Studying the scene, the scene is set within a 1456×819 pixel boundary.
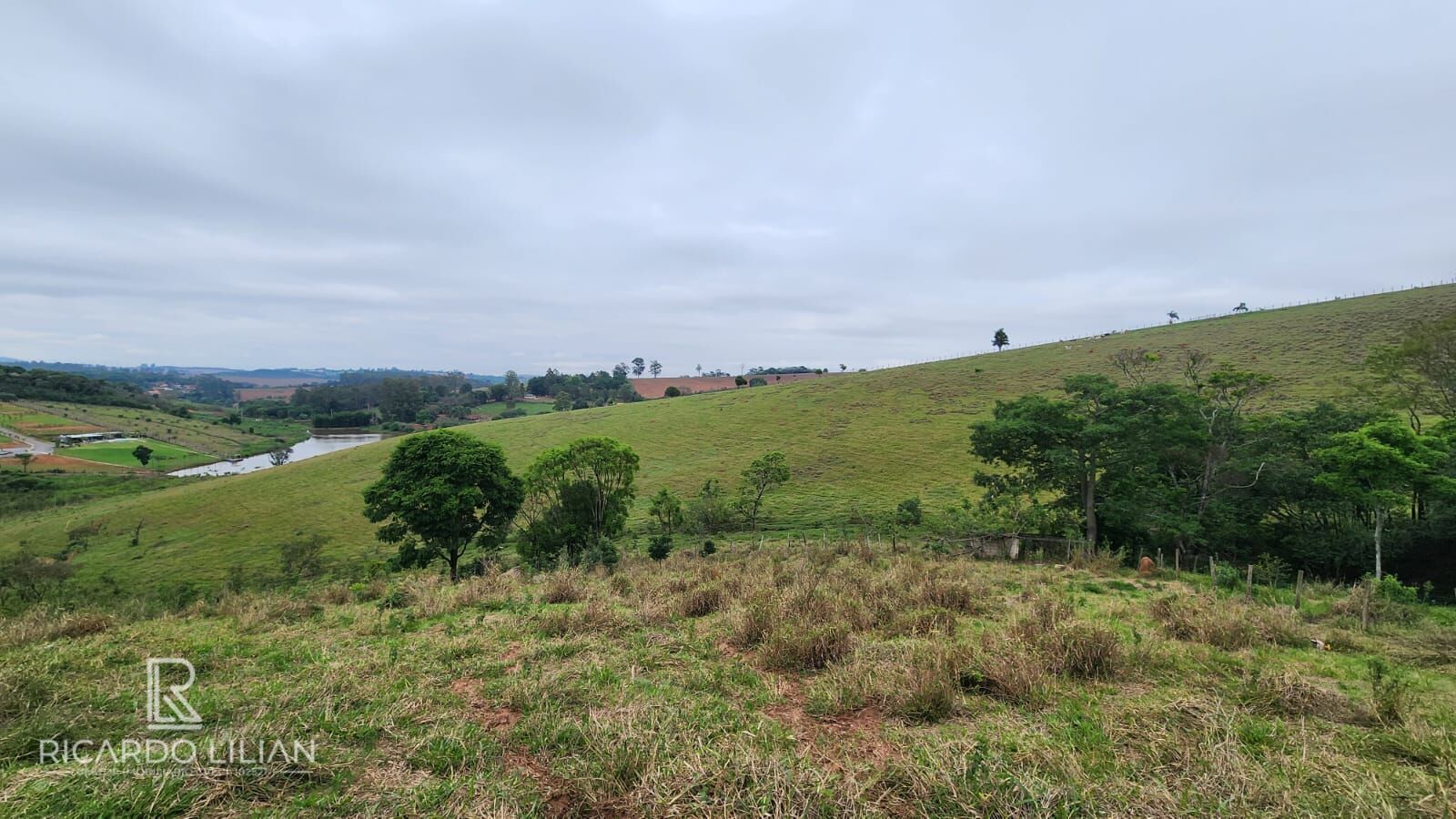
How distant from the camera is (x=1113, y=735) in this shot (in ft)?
14.4

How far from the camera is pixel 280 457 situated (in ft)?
239

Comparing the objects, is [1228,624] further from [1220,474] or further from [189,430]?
[189,430]

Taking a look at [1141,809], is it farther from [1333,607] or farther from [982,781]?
[1333,607]

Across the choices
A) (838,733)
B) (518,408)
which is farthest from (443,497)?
(518,408)

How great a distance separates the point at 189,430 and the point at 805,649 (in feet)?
406

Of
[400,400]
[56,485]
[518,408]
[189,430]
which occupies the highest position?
[400,400]

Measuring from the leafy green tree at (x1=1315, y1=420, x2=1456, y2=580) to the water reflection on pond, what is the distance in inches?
2878

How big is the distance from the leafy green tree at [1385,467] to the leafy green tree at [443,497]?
31019 millimetres

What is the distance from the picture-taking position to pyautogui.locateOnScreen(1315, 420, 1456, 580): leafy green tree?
52.5 ft

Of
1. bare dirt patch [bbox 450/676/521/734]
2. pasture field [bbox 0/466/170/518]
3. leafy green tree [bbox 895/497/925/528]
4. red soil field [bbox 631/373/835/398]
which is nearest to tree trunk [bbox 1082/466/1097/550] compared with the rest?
leafy green tree [bbox 895/497/925/528]

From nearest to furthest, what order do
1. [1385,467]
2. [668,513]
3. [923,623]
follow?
[923,623] → [1385,467] → [668,513]

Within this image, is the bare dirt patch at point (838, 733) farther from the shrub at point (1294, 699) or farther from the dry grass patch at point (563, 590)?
the dry grass patch at point (563, 590)

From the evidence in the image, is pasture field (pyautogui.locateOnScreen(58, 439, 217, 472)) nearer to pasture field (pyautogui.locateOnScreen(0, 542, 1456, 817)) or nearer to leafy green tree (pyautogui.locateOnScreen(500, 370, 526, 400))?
leafy green tree (pyautogui.locateOnScreen(500, 370, 526, 400))

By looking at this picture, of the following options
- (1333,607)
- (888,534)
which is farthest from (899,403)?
(1333,607)
